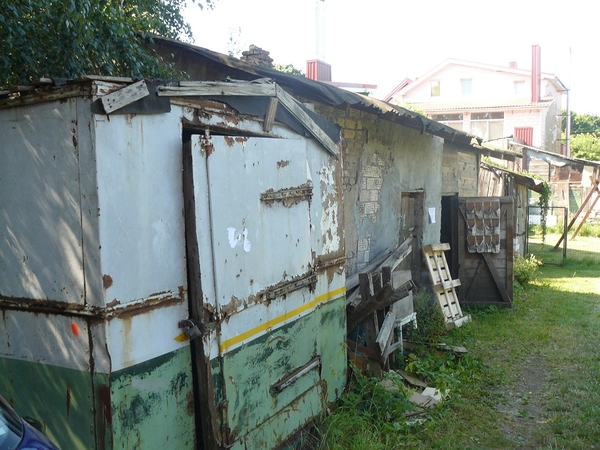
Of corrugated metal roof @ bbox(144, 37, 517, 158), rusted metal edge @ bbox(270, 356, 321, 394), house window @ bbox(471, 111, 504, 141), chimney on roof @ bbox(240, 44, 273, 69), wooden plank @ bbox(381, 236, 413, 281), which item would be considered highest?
house window @ bbox(471, 111, 504, 141)

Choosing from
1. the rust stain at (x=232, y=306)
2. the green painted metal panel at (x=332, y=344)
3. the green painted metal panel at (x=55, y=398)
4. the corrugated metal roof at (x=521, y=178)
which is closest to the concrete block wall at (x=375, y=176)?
the green painted metal panel at (x=332, y=344)

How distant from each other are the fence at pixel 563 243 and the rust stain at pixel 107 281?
1370cm

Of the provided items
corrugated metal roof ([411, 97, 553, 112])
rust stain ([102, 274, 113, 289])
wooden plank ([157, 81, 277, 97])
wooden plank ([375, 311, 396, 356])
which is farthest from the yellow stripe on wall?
corrugated metal roof ([411, 97, 553, 112])

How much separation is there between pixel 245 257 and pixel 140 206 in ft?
2.87

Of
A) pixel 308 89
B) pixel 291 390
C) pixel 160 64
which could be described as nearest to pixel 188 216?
pixel 291 390

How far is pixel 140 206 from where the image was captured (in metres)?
3.07

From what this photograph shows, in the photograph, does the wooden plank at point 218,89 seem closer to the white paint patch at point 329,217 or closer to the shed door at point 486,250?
the white paint patch at point 329,217

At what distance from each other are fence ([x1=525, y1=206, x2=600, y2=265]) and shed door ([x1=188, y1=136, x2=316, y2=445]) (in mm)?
12124

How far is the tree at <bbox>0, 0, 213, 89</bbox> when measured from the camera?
4.60m

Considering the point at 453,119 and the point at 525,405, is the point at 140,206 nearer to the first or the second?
the point at 525,405

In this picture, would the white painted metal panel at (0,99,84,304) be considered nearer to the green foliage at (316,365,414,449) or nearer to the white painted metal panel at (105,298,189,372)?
the white painted metal panel at (105,298,189,372)

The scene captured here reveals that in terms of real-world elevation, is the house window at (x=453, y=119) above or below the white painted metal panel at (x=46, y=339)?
above

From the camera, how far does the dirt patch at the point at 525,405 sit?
4902mm

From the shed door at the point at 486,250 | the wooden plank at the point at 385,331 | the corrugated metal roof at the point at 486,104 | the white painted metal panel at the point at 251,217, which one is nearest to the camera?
the white painted metal panel at the point at 251,217
